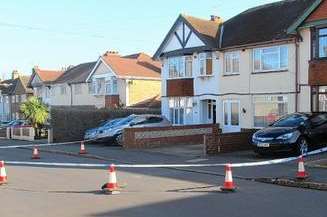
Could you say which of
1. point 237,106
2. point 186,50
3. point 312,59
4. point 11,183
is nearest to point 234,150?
point 312,59

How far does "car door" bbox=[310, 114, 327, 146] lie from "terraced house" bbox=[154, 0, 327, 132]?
4661mm

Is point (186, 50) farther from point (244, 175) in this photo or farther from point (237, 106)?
point (244, 175)

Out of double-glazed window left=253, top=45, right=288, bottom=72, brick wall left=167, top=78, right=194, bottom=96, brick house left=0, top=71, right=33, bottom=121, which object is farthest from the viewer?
brick house left=0, top=71, right=33, bottom=121

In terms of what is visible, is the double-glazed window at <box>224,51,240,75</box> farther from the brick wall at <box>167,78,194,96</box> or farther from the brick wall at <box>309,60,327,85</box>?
the brick wall at <box>309,60,327,85</box>

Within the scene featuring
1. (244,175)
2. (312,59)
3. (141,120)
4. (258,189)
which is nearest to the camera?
(258,189)

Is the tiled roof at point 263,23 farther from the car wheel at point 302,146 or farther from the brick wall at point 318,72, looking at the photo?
the car wheel at point 302,146

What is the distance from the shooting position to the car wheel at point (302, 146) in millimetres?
20125

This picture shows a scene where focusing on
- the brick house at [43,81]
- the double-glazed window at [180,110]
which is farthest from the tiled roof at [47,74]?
the double-glazed window at [180,110]

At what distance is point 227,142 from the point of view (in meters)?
22.8

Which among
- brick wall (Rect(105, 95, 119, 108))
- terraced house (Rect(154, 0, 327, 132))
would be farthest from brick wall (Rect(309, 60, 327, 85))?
brick wall (Rect(105, 95, 119, 108))

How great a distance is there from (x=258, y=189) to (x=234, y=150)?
10.3 metres

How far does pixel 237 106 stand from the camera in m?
32.0

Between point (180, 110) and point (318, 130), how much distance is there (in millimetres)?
16350

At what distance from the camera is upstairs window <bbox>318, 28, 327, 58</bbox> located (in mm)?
25875
